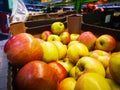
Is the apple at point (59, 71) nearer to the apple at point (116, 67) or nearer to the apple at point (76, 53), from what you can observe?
the apple at point (76, 53)

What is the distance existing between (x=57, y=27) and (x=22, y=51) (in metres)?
0.79

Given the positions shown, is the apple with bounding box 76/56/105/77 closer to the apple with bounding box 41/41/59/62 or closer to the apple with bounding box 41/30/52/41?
the apple with bounding box 41/41/59/62

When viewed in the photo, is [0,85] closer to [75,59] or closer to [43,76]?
[43,76]

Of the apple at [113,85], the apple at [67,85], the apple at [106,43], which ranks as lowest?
the apple at [67,85]

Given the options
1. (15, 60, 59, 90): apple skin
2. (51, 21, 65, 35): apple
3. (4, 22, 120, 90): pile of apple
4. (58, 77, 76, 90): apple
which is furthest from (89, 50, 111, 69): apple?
(51, 21, 65, 35): apple

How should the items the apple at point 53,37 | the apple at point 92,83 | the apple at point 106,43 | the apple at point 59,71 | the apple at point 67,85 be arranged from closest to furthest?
the apple at point 92,83 → the apple at point 67,85 → the apple at point 59,71 → the apple at point 106,43 → the apple at point 53,37

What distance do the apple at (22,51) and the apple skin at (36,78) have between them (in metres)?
0.10

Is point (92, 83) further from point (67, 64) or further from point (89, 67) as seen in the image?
point (67, 64)

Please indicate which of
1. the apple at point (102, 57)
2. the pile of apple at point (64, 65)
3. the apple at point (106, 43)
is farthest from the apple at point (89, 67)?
the apple at point (106, 43)

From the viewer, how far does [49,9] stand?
10.4 feet

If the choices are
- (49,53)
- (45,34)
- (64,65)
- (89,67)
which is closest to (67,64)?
(64,65)

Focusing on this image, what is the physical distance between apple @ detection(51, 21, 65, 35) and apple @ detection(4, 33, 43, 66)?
28.1 inches

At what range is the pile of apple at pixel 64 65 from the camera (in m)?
0.83

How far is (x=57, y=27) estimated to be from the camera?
174cm
